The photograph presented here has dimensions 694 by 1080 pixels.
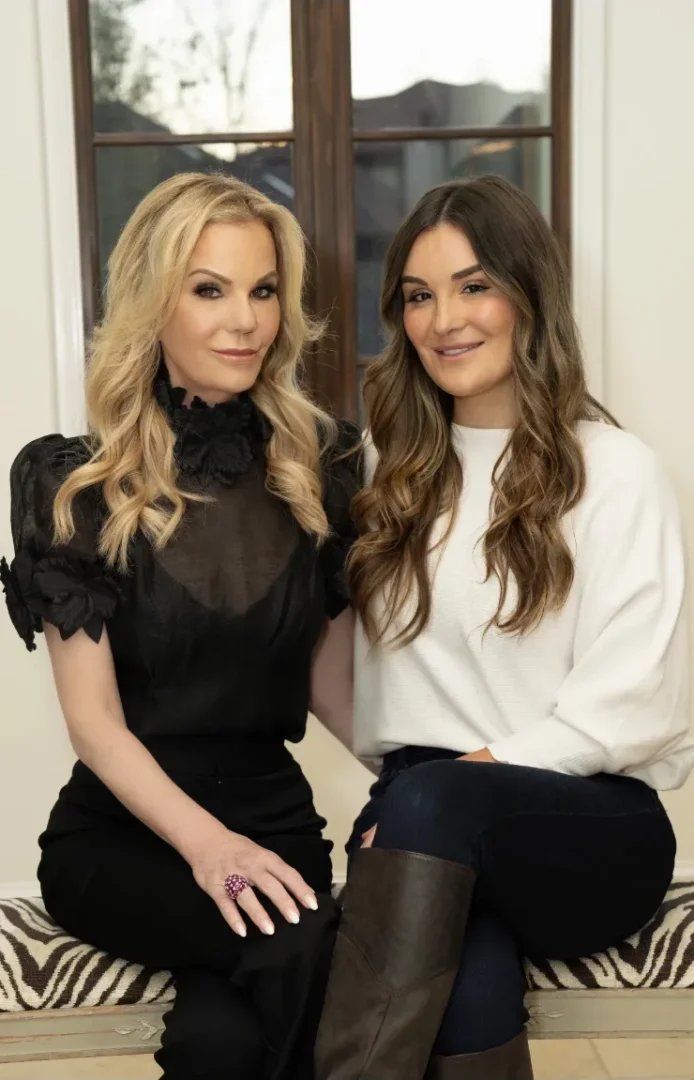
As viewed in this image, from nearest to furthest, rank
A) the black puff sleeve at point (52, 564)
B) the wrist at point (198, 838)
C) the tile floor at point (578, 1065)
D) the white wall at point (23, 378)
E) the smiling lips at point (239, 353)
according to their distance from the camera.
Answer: the wrist at point (198, 838) < the black puff sleeve at point (52, 564) < the smiling lips at point (239, 353) < the tile floor at point (578, 1065) < the white wall at point (23, 378)

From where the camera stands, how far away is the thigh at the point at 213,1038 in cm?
139

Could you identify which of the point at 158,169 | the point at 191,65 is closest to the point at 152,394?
the point at 158,169

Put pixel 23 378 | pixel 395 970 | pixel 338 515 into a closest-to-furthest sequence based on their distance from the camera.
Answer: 1. pixel 395 970
2. pixel 338 515
3. pixel 23 378

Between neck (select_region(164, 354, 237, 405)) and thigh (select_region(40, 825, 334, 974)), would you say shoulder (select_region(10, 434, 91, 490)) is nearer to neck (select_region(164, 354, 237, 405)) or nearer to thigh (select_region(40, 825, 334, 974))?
neck (select_region(164, 354, 237, 405))

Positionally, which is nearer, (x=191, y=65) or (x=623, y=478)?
(x=623, y=478)

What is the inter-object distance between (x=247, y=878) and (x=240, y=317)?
0.75m

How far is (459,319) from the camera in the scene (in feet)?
5.70

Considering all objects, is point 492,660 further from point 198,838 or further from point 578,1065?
point 578,1065

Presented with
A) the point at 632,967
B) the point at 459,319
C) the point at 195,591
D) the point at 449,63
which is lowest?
the point at 632,967

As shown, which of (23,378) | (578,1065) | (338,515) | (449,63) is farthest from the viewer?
(449,63)

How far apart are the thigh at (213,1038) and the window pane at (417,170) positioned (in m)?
1.90

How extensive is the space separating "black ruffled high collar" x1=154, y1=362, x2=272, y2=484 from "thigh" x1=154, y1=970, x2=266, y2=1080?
70cm

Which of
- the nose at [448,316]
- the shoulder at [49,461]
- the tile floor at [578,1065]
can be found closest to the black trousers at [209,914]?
the shoulder at [49,461]

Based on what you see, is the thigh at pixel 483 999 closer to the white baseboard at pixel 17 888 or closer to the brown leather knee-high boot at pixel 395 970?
the brown leather knee-high boot at pixel 395 970
